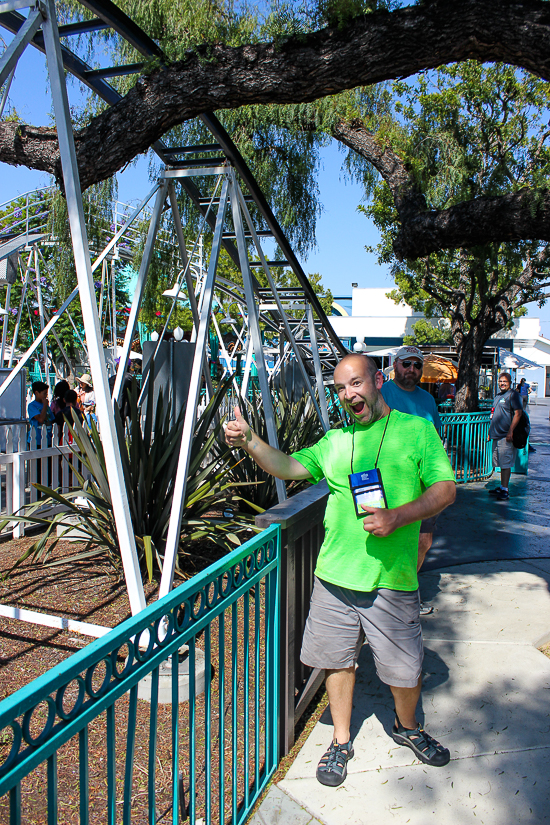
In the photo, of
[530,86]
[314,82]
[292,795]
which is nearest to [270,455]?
[292,795]

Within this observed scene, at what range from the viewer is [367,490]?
2.45 m

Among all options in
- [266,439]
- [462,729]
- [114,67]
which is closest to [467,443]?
[266,439]

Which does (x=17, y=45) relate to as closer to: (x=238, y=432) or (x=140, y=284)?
(x=140, y=284)

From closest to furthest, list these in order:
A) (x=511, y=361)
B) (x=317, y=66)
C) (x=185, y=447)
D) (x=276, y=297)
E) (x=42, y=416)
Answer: (x=317, y=66) < (x=185, y=447) < (x=276, y=297) < (x=42, y=416) < (x=511, y=361)

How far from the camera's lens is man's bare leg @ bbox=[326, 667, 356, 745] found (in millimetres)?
2668

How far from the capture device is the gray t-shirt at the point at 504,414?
924 centimetres

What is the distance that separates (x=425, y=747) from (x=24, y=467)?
5210mm

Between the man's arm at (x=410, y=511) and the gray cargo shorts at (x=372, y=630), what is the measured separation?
330 mm

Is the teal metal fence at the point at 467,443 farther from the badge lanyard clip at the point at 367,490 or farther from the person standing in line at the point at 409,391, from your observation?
the badge lanyard clip at the point at 367,490

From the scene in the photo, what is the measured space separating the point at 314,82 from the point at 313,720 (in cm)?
366

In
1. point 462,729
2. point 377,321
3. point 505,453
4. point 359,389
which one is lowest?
point 462,729

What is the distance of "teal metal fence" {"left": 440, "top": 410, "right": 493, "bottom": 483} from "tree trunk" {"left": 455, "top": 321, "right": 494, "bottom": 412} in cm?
483

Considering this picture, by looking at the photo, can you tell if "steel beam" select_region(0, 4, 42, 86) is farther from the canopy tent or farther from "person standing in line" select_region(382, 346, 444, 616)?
the canopy tent

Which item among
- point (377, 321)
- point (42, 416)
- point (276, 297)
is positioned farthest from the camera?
point (377, 321)
